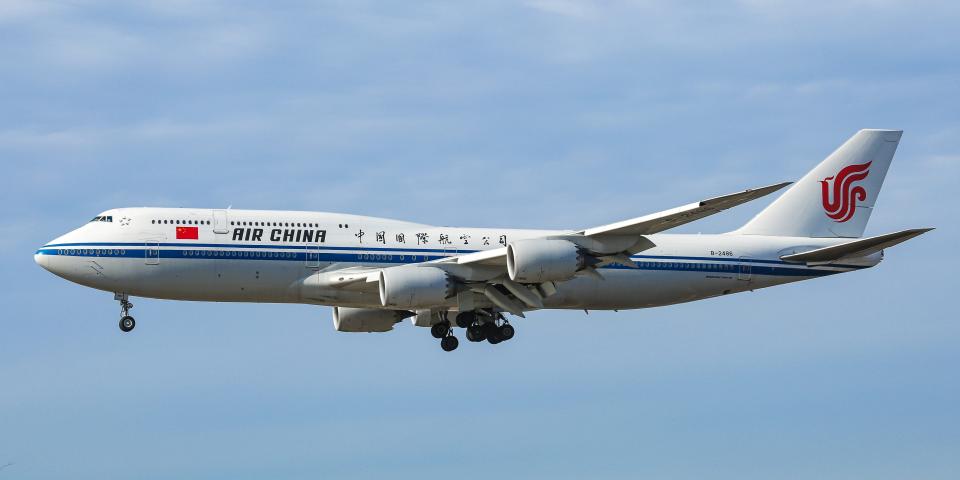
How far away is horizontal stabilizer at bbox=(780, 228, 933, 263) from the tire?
13.5 m

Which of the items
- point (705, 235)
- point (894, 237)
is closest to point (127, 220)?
point (705, 235)

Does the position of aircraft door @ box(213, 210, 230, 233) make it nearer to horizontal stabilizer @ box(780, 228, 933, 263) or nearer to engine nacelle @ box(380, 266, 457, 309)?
engine nacelle @ box(380, 266, 457, 309)

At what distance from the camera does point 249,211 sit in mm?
50625

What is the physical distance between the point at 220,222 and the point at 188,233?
3.91ft

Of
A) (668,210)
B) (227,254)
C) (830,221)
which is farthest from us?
(830,221)

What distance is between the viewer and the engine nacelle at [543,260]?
47.4 meters

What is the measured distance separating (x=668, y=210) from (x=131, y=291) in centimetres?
1894

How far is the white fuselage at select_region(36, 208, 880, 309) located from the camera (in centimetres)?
4922

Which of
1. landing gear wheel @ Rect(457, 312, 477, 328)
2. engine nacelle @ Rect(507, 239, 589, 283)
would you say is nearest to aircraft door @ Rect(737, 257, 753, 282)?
engine nacelle @ Rect(507, 239, 589, 283)

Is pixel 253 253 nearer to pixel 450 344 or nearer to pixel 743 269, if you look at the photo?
pixel 450 344

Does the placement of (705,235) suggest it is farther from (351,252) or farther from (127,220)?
(127,220)

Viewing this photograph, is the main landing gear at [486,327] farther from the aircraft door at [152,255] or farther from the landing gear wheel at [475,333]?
the aircraft door at [152,255]

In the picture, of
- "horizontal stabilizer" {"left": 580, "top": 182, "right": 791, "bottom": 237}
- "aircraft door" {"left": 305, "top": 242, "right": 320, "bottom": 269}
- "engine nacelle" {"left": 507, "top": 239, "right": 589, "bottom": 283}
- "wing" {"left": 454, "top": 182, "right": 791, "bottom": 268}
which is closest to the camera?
"horizontal stabilizer" {"left": 580, "top": 182, "right": 791, "bottom": 237}

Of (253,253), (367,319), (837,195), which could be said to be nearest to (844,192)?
(837,195)
